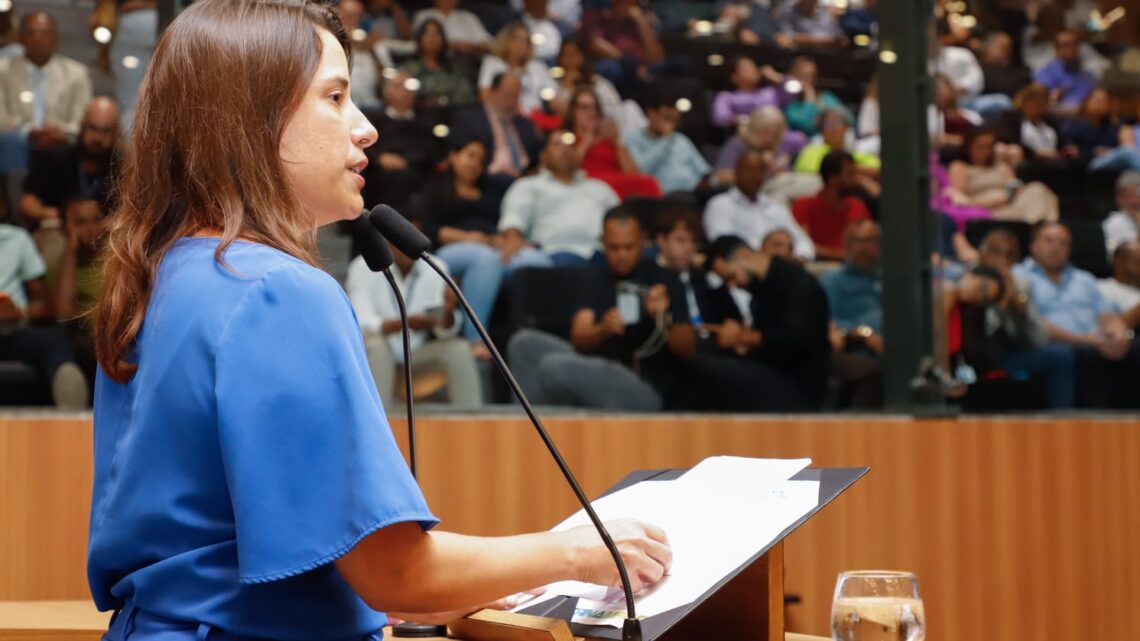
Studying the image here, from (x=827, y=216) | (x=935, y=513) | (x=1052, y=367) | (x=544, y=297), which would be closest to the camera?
(x=935, y=513)

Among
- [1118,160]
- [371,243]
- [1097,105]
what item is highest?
[1097,105]

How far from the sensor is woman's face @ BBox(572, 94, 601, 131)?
4152 millimetres

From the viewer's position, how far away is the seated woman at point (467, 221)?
363 centimetres

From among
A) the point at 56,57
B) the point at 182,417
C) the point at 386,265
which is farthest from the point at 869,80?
the point at 182,417

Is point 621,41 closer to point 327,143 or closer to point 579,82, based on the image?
point 579,82

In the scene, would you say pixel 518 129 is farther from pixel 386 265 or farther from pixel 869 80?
pixel 386 265

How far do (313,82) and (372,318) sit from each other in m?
2.35

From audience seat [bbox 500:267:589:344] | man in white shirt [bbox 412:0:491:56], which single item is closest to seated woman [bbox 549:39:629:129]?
man in white shirt [bbox 412:0:491:56]

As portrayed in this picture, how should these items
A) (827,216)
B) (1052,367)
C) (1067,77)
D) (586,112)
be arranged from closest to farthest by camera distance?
(1052,367), (827,216), (586,112), (1067,77)

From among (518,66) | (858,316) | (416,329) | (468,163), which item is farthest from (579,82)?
(858,316)

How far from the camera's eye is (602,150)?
4.06m

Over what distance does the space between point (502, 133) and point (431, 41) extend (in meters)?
0.44

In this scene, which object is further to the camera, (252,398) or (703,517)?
(703,517)

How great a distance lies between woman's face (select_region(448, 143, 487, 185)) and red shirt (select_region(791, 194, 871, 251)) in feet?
3.07
